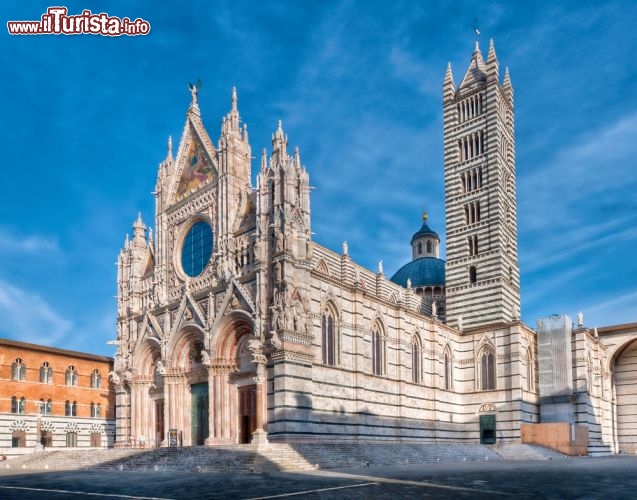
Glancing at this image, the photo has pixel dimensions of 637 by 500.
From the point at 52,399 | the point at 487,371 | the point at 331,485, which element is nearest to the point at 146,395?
the point at 52,399

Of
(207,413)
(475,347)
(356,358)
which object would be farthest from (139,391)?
(475,347)

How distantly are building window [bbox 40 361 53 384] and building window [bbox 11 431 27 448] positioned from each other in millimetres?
3740

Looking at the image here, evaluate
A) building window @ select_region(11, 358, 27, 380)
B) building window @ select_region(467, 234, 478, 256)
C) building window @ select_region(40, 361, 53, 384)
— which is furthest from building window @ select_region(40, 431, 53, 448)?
building window @ select_region(467, 234, 478, 256)

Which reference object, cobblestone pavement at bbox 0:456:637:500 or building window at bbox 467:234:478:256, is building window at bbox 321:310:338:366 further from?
building window at bbox 467:234:478:256

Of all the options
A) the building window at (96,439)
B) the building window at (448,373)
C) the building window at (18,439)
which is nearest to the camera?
the building window at (18,439)

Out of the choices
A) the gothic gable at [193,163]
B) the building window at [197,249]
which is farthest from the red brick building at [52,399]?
the gothic gable at [193,163]

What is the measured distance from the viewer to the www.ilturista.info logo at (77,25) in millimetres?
25766

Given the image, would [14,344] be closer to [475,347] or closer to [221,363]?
[221,363]

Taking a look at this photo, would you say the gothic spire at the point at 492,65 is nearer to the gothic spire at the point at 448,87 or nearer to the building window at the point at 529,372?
the gothic spire at the point at 448,87

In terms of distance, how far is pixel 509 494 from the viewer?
18.2 meters

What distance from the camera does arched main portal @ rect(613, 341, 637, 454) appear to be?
59.3 metres

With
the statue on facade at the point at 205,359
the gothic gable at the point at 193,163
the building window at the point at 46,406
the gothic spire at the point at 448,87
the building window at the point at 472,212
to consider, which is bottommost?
the building window at the point at 46,406

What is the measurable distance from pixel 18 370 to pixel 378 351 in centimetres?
2478

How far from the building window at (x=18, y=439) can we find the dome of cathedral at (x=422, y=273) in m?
37.3
